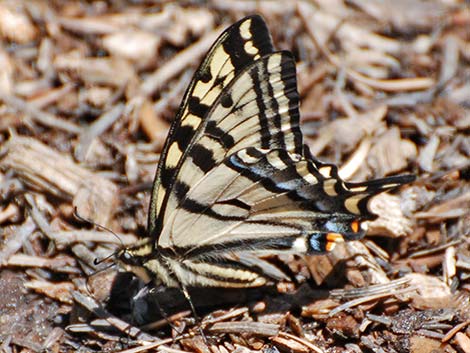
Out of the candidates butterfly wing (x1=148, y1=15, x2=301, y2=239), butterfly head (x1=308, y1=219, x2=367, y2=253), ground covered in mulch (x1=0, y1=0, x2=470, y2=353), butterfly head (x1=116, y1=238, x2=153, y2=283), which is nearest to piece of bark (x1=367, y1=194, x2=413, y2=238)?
ground covered in mulch (x1=0, y1=0, x2=470, y2=353)

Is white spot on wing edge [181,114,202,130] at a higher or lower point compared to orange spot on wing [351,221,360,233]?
higher

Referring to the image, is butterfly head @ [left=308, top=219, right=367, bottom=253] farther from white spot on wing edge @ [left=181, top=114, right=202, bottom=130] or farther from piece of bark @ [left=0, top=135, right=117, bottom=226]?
piece of bark @ [left=0, top=135, right=117, bottom=226]

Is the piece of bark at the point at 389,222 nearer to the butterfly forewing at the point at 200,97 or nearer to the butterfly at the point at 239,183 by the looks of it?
the butterfly at the point at 239,183

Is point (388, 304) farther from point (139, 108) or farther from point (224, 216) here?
point (139, 108)

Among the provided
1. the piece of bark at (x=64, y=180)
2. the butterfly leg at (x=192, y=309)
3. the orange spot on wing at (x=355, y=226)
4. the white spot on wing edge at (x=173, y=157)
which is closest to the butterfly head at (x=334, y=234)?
the orange spot on wing at (x=355, y=226)

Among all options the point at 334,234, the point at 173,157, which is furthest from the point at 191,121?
the point at 334,234

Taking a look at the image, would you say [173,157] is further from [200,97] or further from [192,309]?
[192,309]
